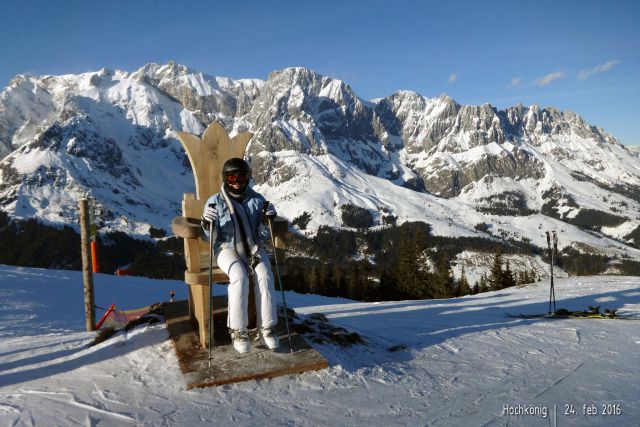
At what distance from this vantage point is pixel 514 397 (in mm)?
4570

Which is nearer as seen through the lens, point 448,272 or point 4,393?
point 4,393

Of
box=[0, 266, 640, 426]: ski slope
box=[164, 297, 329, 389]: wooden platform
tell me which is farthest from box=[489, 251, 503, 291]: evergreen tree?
box=[164, 297, 329, 389]: wooden platform

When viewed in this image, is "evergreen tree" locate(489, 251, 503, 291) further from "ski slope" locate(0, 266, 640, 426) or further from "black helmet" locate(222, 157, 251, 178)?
"black helmet" locate(222, 157, 251, 178)

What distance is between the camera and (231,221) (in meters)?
5.70

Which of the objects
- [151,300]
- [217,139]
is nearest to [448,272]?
[151,300]

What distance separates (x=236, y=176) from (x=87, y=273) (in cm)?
527

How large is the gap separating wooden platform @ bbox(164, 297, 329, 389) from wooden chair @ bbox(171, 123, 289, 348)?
281mm

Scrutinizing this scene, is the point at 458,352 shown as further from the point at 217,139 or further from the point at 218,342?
the point at 217,139

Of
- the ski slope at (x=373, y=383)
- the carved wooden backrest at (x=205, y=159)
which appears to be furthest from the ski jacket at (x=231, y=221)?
the ski slope at (x=373, y=383)

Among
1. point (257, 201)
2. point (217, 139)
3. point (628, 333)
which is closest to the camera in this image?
point (257, 201)

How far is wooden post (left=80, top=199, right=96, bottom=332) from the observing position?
347 inches

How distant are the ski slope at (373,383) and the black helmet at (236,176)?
7.43 ft

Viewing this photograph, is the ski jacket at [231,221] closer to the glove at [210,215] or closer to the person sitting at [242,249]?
the person sitting at [242,249]

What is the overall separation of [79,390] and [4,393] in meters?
0.74
